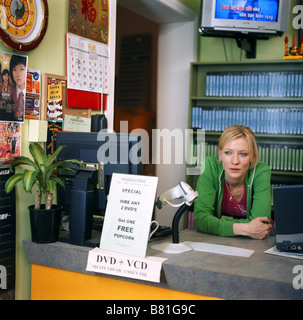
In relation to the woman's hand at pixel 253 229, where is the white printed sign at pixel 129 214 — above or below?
above

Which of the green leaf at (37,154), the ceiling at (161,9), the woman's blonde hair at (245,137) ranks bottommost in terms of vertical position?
the green leaf at (37,154)

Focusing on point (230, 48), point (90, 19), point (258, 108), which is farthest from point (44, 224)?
point (230, 48)

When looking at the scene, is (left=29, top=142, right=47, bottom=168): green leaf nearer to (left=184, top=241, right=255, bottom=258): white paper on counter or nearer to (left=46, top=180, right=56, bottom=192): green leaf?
(left=46, top=180, right=56, bottom=192): green leaf

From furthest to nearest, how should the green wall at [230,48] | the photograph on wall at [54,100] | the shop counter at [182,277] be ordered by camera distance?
the green wall at [230,48] < the photograph on wall at [54,100] < the shop counter at [182,277]

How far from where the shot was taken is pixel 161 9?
3.72 m

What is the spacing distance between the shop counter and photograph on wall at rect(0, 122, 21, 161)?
42 cm

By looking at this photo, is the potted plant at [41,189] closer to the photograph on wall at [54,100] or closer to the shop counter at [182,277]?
the shop counter at [182,277]

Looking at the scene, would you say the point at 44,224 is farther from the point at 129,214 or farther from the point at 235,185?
the point at 235,185

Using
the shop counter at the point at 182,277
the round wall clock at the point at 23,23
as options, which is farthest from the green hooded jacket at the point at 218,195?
the round wall clock at the point at 23,23

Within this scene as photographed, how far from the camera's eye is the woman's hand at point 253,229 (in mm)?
2064

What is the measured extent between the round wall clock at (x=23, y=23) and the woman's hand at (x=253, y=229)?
53.4 inches

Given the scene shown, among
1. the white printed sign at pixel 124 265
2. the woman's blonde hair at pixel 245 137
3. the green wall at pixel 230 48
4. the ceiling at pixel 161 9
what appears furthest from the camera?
the green wall at pixel 230 48

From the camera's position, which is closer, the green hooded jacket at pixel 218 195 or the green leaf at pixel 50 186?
the green leaf at pixel 50 186
